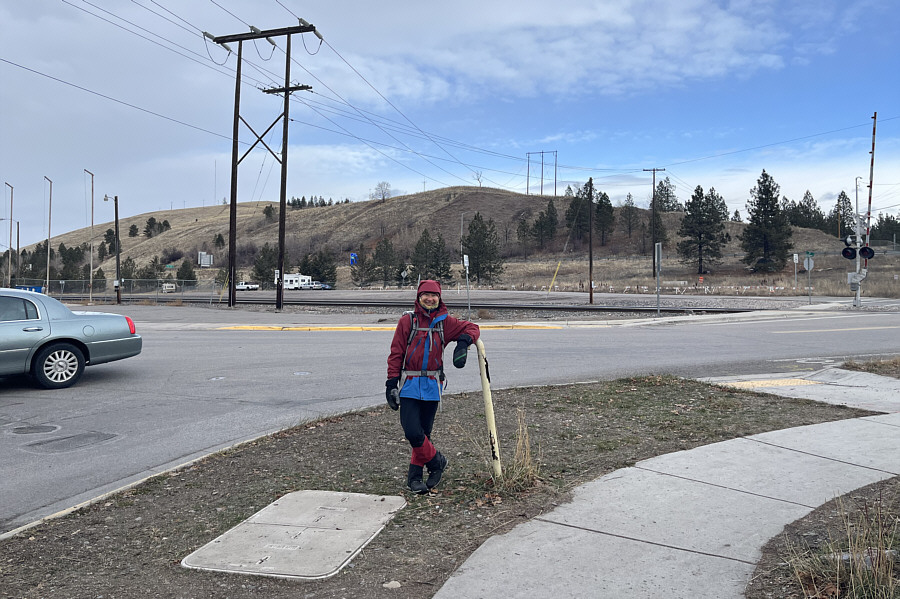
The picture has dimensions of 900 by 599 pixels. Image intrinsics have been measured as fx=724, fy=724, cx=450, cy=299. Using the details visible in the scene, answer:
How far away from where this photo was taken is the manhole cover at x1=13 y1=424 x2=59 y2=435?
809 cm

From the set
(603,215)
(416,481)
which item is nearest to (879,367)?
(416,481)

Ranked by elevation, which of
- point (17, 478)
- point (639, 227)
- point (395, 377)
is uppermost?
point (639, 227)

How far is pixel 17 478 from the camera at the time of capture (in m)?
6.42

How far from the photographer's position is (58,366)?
34.9 ft

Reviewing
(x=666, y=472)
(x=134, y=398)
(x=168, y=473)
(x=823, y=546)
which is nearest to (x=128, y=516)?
(x=168, y=473)

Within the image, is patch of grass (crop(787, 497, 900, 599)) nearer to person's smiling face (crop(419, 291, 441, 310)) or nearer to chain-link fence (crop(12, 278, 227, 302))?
person's smiling face (crop(419, 291, 441, 310))

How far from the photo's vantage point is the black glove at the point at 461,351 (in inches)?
202

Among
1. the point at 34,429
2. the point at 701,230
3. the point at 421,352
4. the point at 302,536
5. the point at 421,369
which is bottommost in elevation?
the point at 34,429

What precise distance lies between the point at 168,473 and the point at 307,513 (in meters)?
1.95

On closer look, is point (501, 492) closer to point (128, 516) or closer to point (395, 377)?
point (395, 377)

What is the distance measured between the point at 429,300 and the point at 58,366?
7.76 m

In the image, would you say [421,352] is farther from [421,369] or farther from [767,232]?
[767,232]

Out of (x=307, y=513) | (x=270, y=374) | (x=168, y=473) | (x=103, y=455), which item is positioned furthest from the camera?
(x=270, y=374)

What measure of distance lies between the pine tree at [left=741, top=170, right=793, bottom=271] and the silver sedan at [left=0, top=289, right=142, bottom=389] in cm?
8023
